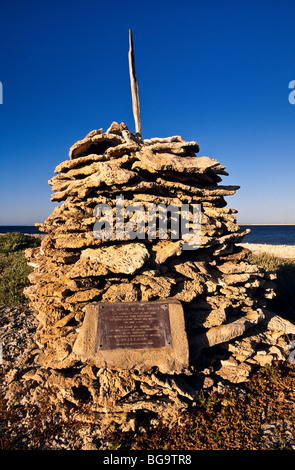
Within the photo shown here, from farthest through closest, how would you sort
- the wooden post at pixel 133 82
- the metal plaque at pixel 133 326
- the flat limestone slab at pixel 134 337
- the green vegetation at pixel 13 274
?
the wooden post at pixel 133 82 → the green vegetation at pixel 13 274 → the metal plaque at pixel 133 326 → the flat limestone slab at pixel 134 337

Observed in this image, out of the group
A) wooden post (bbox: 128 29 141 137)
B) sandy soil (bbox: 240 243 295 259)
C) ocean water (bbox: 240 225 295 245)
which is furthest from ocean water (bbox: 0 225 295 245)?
wooden post (bbox: 128 29 141 137)

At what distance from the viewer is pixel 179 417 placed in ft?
11.7

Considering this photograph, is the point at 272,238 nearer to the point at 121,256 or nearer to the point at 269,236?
the point at 269,236

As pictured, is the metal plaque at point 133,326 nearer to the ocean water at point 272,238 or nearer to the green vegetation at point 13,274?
the green vegetation at point 13,274

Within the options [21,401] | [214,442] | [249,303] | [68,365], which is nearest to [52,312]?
[68,365]

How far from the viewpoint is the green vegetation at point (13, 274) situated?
769cm

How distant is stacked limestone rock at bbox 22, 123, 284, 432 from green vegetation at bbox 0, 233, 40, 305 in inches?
85.6

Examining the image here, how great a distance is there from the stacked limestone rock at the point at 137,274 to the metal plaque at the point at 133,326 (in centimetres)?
20

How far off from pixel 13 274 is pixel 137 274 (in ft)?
20.1

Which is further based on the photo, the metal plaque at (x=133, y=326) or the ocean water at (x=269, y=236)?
the ocean water at (x=269, y=236)

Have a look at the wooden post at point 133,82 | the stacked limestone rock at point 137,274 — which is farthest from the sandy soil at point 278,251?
the wooden post at point 133,82

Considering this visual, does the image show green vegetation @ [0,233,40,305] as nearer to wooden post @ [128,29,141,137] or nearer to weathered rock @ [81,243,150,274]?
weathered rock @ [81,243,150,274]

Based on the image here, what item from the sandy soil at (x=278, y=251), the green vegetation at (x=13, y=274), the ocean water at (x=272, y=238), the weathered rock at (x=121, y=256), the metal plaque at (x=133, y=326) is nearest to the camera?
the metal plaque at (x=133, y=326)

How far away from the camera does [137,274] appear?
4688mm
